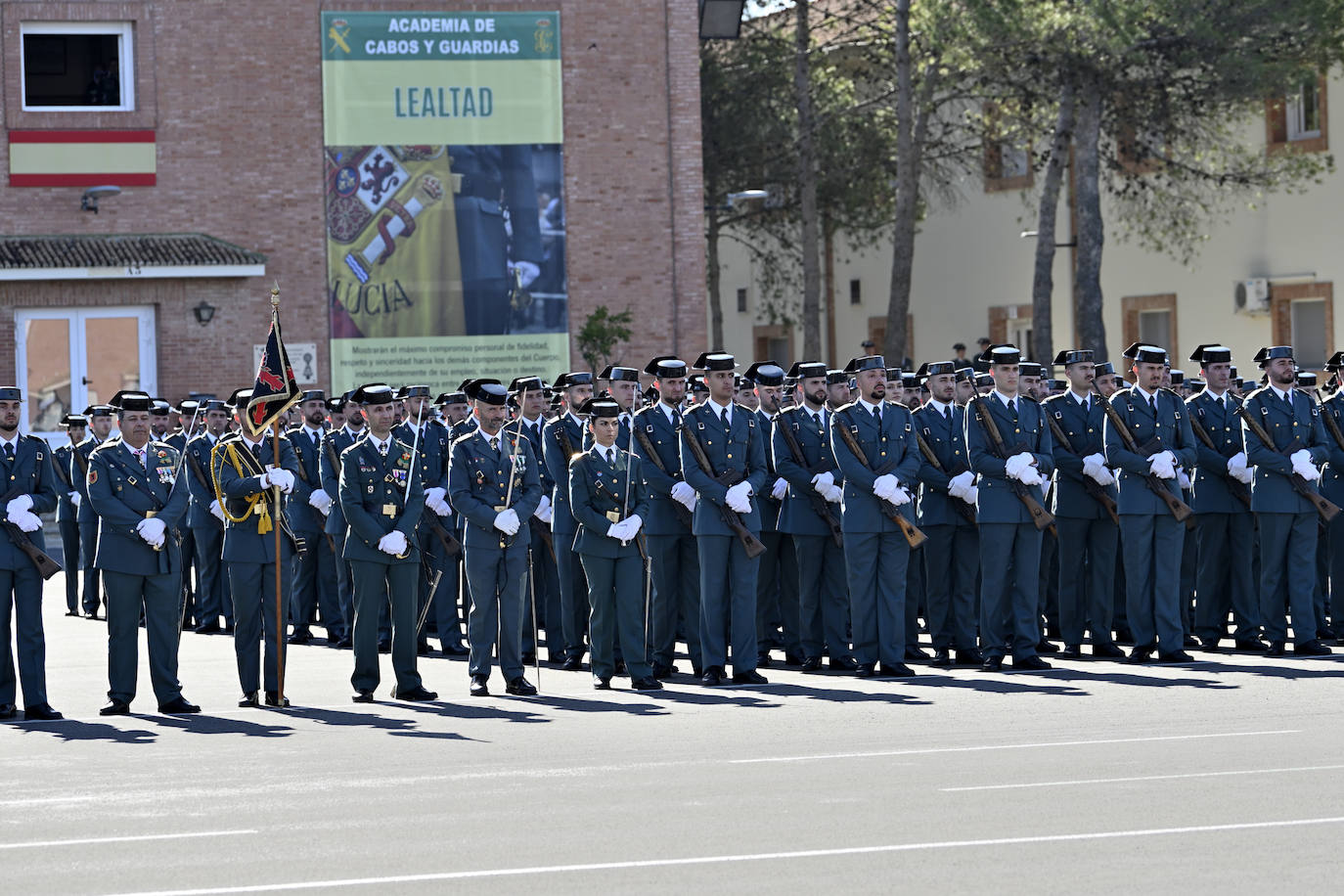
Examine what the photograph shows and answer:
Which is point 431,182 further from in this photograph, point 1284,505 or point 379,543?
point 1284,505

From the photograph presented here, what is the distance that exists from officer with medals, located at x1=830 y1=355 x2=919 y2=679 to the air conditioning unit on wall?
782 inches

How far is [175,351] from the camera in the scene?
3114 cm

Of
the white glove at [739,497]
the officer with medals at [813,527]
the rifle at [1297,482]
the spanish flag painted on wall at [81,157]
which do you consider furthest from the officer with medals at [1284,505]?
the spanish flag painted on wall at [81,157]

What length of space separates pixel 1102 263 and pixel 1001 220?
10.1 ft

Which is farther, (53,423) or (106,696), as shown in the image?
(53,423)

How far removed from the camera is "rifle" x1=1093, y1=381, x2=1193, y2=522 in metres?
14.5

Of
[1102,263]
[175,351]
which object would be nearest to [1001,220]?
[1102,263]

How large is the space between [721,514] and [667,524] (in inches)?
21.7

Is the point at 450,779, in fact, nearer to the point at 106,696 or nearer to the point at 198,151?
the point at 106,696

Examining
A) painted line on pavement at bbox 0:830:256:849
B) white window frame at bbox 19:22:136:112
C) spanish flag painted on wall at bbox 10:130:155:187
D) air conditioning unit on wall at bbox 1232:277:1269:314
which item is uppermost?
white window frame at bbox 19:22:136:112

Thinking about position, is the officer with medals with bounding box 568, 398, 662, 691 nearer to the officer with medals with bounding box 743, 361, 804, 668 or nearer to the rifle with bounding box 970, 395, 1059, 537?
the officer with medals with bounding box 743, 361, 804, 668

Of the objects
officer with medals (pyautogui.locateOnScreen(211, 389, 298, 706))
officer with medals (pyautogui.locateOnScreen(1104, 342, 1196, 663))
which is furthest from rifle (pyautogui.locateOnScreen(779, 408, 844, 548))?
officer with medals (pyautogui.locateOnScreen(211, 389, 298, 706))

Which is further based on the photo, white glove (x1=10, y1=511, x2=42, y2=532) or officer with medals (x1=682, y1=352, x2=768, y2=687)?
officer with medals (x1=682, y1=352, x2=768, y2=687)

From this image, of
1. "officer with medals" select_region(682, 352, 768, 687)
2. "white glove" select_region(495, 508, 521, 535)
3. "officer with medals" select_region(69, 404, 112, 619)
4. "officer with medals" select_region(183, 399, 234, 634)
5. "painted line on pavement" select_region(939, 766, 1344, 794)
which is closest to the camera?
"painted line on pavement" select_region(939, 766, 1344, 794)
